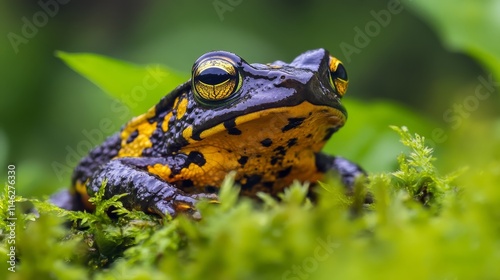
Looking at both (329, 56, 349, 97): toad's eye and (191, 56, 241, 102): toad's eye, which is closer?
(191, 56, 241, 102): toad's eye

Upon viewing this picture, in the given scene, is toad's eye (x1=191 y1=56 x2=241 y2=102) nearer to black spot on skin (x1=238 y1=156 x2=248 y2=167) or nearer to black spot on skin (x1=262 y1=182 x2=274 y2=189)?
black spot on skin (x1=238 y1=156 x2=248 y2=167)

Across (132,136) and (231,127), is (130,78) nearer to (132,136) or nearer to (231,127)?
(132,136)

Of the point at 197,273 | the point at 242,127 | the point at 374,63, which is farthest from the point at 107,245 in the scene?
the point at 374,63

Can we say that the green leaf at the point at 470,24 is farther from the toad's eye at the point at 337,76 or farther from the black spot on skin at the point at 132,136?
the black spot on skin at the point at 132,136

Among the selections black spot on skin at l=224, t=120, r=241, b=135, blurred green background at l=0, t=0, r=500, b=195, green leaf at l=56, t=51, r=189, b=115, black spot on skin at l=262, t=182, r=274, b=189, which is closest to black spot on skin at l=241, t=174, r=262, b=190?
black spot on skin at l=262, t=182, r=274, b=189

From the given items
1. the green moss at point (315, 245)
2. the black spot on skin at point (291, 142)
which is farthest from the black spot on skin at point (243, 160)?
the green moss at point (315, 245)

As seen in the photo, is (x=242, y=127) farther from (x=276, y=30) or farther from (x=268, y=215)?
(x=276, y=30)
